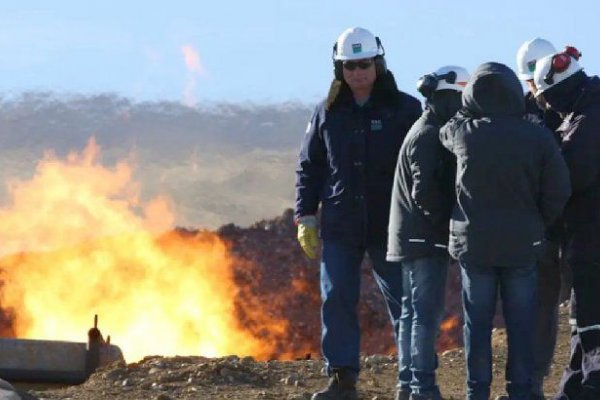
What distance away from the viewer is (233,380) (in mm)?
11062

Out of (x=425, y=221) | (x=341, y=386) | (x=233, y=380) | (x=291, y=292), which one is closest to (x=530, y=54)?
(x=425, y=221)

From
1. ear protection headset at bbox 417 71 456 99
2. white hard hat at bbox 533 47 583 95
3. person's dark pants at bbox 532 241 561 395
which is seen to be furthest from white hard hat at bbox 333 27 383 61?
person's dark pants at bbox 532 241 561 395

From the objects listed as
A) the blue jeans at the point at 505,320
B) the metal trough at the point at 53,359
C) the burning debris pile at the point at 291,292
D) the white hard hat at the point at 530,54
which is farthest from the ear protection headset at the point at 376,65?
the burning debris pile at the point at 291,292

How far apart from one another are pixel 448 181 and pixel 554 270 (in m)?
1.02

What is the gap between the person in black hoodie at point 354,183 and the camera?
959 cm

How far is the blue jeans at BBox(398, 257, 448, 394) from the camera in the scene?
8.94m

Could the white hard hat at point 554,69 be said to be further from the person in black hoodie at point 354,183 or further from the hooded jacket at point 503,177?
the person in black hoodie at point 354,183

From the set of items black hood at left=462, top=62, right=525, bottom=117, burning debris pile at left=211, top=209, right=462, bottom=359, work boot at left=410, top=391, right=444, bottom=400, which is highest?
burning debris pile at left=211, top=209, right=462, bottom=359

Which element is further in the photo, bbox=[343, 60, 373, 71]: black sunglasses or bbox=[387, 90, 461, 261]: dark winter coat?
bbox=[343, 60, 373, 71]: black sunglasses

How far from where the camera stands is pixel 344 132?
963 cm

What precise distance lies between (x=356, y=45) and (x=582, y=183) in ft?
5.64

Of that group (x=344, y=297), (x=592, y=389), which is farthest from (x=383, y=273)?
(x=592, y=389)

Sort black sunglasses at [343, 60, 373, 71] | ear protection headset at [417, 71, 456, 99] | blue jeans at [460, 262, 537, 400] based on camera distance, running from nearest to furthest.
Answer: blue jeans at [460, 262, 537, 400], ear protection headset at [417, 71, 456, 99], black sunglasses at [343, 60, 373, 71]

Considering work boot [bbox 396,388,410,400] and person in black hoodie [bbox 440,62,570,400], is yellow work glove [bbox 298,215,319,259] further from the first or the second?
person in black hoodie [bbox 440,62,570,400]
